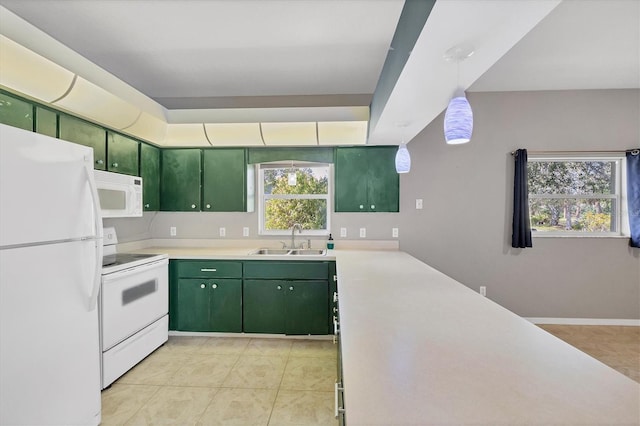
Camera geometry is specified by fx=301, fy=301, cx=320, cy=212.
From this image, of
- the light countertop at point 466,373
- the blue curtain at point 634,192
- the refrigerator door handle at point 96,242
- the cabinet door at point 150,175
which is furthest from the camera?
the blue curtain at point 634,192

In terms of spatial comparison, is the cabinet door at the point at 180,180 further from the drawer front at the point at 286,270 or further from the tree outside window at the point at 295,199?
the drawer front at the point at 286,270

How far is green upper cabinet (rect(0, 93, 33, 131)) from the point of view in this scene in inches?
72.9

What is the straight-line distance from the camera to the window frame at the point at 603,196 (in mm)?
3520

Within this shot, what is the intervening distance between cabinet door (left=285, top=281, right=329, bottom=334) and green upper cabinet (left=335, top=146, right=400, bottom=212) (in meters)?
0.95

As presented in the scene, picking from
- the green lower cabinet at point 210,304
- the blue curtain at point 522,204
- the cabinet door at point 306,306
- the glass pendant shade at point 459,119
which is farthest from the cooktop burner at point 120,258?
the blue curtain at point 522,204

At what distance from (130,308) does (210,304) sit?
2.67 ft

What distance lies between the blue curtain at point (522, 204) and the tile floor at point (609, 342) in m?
1.04

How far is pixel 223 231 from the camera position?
3.75 m

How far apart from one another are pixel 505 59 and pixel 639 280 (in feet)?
10.0

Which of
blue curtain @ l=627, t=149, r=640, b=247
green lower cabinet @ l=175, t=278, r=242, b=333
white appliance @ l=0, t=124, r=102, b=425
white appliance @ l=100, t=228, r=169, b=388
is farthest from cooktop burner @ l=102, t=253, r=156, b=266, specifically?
blue curtain @ l=627, t=149, r=640, b=247

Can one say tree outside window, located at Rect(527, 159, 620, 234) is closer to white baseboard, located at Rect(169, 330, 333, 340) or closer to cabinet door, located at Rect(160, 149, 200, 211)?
white baseboard, located at Rect(169, 330, 333, 340)

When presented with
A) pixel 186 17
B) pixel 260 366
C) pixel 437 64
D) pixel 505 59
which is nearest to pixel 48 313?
pixel 260 366

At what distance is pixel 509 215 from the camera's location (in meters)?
3.53

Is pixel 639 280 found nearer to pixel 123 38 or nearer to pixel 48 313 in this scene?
pixel 48 313
